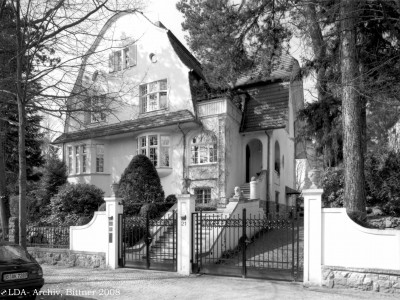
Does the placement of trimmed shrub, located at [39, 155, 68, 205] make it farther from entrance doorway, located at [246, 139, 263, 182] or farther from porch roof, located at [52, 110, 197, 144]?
entrance doorway, located at [246, 139, 263, 182]

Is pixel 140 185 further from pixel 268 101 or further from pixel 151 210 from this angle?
pixel 268 101

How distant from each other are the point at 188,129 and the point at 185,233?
11068mm

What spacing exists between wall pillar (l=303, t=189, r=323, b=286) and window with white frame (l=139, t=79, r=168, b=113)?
15031 mm

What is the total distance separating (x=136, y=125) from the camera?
23812 millimetres

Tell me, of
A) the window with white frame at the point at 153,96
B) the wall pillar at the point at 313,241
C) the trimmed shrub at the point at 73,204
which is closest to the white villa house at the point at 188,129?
the window with white frame at the point at 153,96

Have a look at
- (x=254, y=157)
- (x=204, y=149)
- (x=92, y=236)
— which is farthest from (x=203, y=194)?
(x=92, y=236)

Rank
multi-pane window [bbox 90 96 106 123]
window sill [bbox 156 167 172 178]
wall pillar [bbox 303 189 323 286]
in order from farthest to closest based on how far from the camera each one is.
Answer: window sill [bbox 156 167 172 178] → multi-pane window [bbox 90 96 106 123] → wall pillar [bbox 303 189 323 286]

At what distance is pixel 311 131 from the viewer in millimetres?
18125

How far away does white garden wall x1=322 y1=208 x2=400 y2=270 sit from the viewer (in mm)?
9242

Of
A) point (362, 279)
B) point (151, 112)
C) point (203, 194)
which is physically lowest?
point (362, 279)

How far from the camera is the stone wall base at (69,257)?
13.9 meters

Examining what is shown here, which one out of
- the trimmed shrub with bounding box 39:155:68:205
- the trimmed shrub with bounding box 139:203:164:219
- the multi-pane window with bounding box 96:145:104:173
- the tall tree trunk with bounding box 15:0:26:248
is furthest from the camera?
the multi-pane window with bounding box 96:145:104:173

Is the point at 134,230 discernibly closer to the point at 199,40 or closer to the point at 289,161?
the point at 199,40

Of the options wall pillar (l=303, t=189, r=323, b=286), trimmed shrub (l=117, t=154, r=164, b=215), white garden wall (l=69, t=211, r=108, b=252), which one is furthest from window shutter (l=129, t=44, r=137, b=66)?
wall pillar (l=303, t=189, r=323, b=286)
